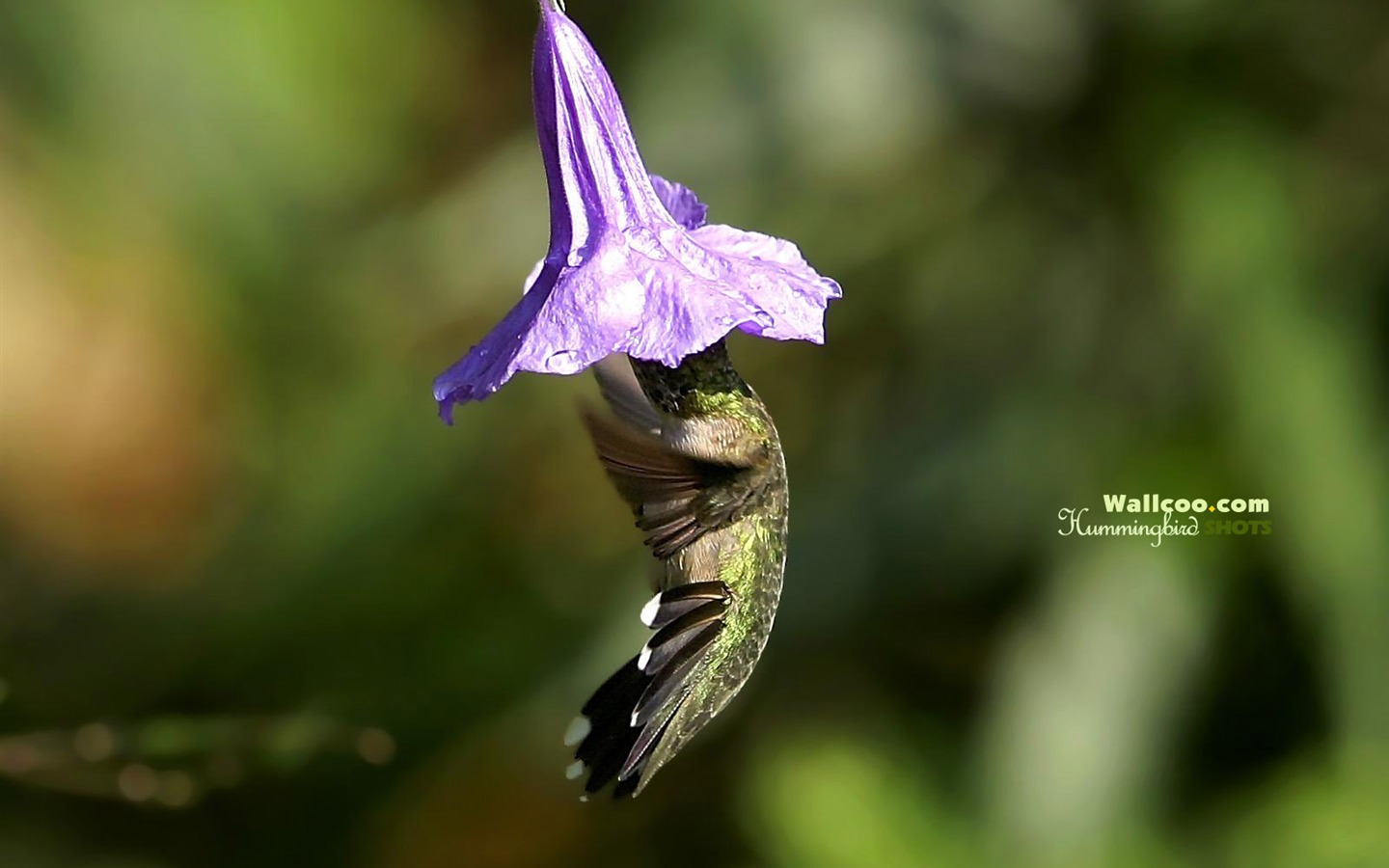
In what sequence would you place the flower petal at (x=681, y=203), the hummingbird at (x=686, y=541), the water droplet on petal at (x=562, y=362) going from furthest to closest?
the flower petal at (x=681, y=203) → the hummingbird at (x=686, y=541) → the water droplet on petal at (x=562, y=362)

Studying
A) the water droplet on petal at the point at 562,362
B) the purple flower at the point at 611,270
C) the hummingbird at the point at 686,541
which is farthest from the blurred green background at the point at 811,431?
the water droplet on petal at the point at 562,362

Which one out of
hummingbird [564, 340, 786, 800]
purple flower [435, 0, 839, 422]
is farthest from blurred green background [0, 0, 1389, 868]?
purple flower [435, 0, 839, 422]

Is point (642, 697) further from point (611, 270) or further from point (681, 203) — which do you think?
point (681, 203)

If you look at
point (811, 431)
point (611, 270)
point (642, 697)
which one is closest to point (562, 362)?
point (611, 270)

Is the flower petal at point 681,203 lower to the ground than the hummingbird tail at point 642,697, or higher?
higher

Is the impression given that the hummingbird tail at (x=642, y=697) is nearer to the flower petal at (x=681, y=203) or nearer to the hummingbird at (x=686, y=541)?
the hummingbird at (x=686, y=541)
